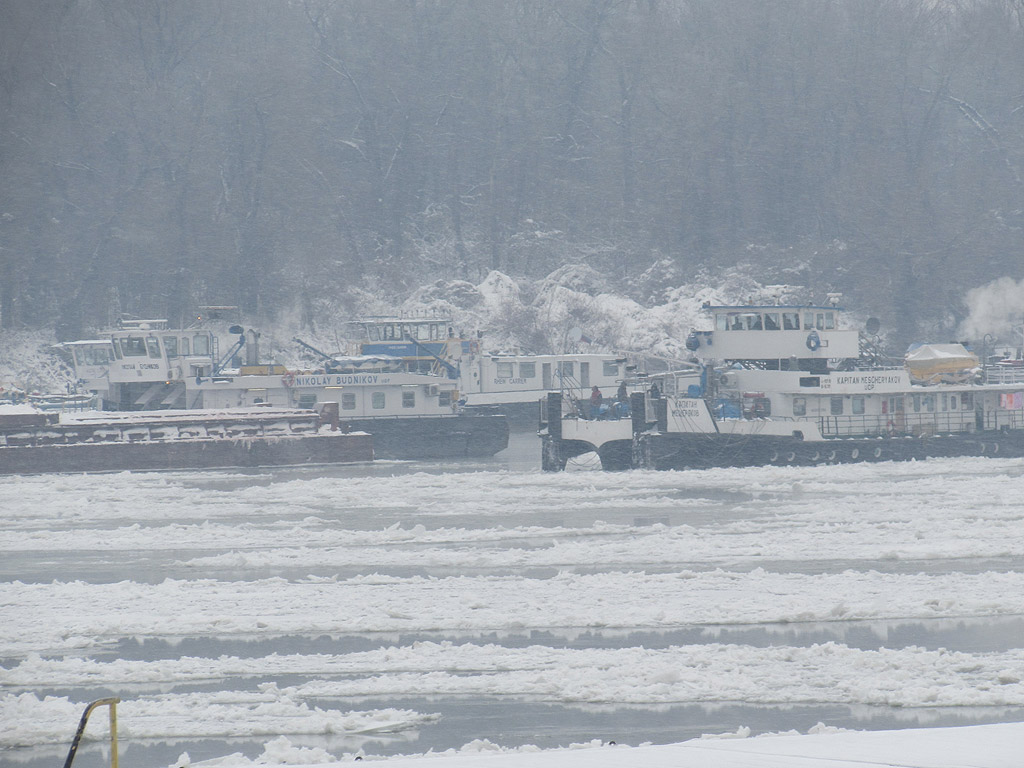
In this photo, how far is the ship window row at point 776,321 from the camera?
112 ft

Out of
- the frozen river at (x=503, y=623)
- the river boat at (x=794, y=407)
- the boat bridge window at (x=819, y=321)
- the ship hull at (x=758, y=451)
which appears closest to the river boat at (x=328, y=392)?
the river boat at (x=794, y=407)

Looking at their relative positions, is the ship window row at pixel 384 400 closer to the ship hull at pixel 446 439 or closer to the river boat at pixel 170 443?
the ship hull at pixel 446 439

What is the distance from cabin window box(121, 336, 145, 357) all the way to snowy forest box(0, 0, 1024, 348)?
73.2ft

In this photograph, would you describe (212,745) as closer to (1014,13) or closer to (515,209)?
(515,209)

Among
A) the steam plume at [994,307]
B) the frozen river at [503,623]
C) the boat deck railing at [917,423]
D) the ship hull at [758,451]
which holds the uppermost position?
the steam plume at [994,307]

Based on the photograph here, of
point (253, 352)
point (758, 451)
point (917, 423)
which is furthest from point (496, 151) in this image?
point (758, 451)

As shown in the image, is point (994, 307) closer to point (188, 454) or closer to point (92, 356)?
point (92, 356)

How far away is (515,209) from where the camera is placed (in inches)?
2901

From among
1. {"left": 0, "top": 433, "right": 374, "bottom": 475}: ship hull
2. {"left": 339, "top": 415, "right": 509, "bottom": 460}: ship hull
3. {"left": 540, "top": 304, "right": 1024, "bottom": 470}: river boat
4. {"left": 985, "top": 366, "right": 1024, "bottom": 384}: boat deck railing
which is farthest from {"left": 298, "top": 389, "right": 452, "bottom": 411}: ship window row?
{"left": 985, "top": 366, "right": 1024, "bottom": 384}: boat deck railing

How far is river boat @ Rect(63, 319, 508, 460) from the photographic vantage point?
3881cm

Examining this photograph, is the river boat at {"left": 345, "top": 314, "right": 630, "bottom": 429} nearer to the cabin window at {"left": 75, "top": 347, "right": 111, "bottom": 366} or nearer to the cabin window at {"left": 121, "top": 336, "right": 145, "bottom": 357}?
the cabin window at {"left": 121, "top": 336, "right": 145, "bottom": 357}

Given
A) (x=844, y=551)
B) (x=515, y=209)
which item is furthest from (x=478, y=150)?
(x=844, y=551)

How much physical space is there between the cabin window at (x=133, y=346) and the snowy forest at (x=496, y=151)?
73.2ft

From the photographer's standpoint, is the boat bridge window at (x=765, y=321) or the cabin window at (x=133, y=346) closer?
the boat bridge window at (x=765, y=321)
